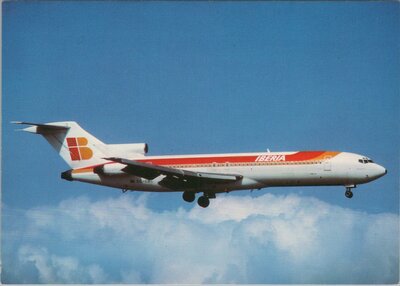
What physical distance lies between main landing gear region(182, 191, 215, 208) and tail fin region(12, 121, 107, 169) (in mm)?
6501


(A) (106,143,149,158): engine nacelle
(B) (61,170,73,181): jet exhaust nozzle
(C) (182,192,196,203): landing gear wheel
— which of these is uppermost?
(A) (106,143,149,158): engine nacelle

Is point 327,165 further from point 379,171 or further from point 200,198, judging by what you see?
point 200,198

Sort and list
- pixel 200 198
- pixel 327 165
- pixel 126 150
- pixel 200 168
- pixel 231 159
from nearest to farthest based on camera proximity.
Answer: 1. pixel 327 165
2. pixel 231 159
3. pixel 200 168
4. pixel 200 198
5. pixel 126 150

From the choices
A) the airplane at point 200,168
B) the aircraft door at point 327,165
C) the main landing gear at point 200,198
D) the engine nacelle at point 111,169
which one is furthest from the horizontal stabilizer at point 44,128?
the aircraft door at point 327,165

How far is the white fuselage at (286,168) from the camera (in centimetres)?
4200

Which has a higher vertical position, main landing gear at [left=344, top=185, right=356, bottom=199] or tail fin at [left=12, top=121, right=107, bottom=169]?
tail fin at [left=12, top=121, right=107, bottom=169]

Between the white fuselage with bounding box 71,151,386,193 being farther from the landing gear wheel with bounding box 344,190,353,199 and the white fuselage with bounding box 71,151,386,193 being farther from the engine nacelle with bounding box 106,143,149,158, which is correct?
the engine nacelle with bounding box 106,143,149,158

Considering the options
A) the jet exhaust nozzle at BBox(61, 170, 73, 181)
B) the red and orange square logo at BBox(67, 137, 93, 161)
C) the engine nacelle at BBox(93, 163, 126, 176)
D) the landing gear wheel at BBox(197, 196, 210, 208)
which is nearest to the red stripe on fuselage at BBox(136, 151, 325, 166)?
the engine nacelle at BBox(93, 163, 126, 176)

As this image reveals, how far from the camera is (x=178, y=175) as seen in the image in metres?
42.2

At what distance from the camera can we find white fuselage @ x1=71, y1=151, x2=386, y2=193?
42000 mm

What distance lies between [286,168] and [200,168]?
572cm

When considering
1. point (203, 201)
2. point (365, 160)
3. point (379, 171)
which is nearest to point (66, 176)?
point (203, 201)

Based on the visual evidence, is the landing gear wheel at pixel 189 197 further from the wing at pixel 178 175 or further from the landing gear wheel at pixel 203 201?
the wing at pixel 178 175

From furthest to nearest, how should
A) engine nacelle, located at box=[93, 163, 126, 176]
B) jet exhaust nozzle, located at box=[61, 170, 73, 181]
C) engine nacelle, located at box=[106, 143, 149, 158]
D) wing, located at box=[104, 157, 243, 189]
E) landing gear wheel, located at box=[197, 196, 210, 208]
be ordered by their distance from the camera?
engine nacelle, located at box=[106, 143, 149, 158]
jet exhaust nozzle, located at box=[61, 170, 73, 181]
landing gear wheel, located at box=[197, 196, 210, 208]
engine nacelle, located at box=[93, 163, 126, 176]
wing, located at box=[104, 157, 243, 189]
